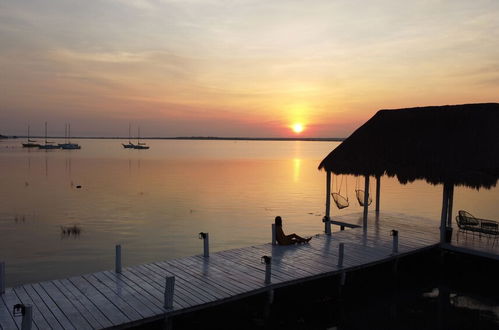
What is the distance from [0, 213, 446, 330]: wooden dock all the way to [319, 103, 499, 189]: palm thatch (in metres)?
2.31

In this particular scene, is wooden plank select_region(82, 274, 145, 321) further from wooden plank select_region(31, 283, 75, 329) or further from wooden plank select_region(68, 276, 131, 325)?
wooden plank select_region(31, 283, 75, 329)

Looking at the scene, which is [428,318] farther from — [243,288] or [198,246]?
[198,246]

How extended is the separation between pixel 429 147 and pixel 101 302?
11276 mm

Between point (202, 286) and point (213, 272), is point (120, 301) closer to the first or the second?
point (202, 286)

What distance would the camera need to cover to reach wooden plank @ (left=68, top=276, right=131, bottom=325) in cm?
756

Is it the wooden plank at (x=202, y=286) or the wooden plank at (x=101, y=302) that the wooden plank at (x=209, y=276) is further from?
the wooden plank at (x=101, y=302)

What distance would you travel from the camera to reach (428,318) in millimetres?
10531

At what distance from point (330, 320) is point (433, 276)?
Result: 5.01 meters

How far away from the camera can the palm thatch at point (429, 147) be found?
13.1 metres

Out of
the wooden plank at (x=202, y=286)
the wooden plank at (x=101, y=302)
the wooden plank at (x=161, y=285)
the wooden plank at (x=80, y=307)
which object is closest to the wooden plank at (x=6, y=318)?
the wooden plank at (x=80, y=307)

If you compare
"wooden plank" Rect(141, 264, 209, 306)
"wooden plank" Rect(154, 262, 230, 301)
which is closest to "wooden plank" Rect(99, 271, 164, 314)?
"wooden plank" Rect(141, 264, 209, 306)

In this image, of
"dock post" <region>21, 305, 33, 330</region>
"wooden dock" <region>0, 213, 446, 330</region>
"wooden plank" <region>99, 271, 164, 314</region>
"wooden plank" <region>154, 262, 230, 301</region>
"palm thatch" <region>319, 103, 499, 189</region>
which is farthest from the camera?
A: "palm thatch" <region>319, 103, 499, 189</region>

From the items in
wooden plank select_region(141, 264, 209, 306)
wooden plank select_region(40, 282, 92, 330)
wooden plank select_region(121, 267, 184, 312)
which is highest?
wooden plank select_region(141, 264, 209, 306)

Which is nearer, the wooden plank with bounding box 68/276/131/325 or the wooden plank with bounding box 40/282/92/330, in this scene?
the wooden plank with bounding box 40/282/92/330
